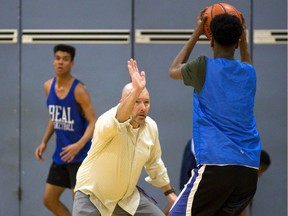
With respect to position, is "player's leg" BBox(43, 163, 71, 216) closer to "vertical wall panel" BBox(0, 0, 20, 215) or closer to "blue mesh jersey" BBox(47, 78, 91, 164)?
"blue mesh jersey" BBox(47, 78, 91, 164)

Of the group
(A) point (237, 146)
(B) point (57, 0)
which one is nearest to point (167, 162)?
(B) point (57, 0)

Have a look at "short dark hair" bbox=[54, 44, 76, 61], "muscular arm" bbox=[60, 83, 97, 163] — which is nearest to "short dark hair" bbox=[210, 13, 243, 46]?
"muscular arm" bbox=[60, 83, 97, 163]

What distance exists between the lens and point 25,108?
7629 millimetres

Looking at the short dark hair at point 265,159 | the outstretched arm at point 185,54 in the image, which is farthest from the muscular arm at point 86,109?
the outstretched arm at point 185,54

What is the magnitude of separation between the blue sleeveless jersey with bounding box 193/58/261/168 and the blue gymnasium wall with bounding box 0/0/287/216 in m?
3.43

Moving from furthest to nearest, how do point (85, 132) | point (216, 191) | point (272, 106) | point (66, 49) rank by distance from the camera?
point (272, 106) → point (66, 49) → point (85, 132) → point (216, 191)

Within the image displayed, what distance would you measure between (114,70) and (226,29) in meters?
3.67

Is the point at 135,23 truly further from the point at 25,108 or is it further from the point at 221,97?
the point at 221,97

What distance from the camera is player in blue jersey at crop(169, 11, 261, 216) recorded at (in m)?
3.98

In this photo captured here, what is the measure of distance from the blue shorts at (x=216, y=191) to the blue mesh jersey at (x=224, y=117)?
0.05m

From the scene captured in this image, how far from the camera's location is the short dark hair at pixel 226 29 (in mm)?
3988

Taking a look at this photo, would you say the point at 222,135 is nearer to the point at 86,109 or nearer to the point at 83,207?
the point at 83,207

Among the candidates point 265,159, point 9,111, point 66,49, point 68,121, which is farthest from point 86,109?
point 265,159

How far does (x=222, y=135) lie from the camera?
3984 millimetres
